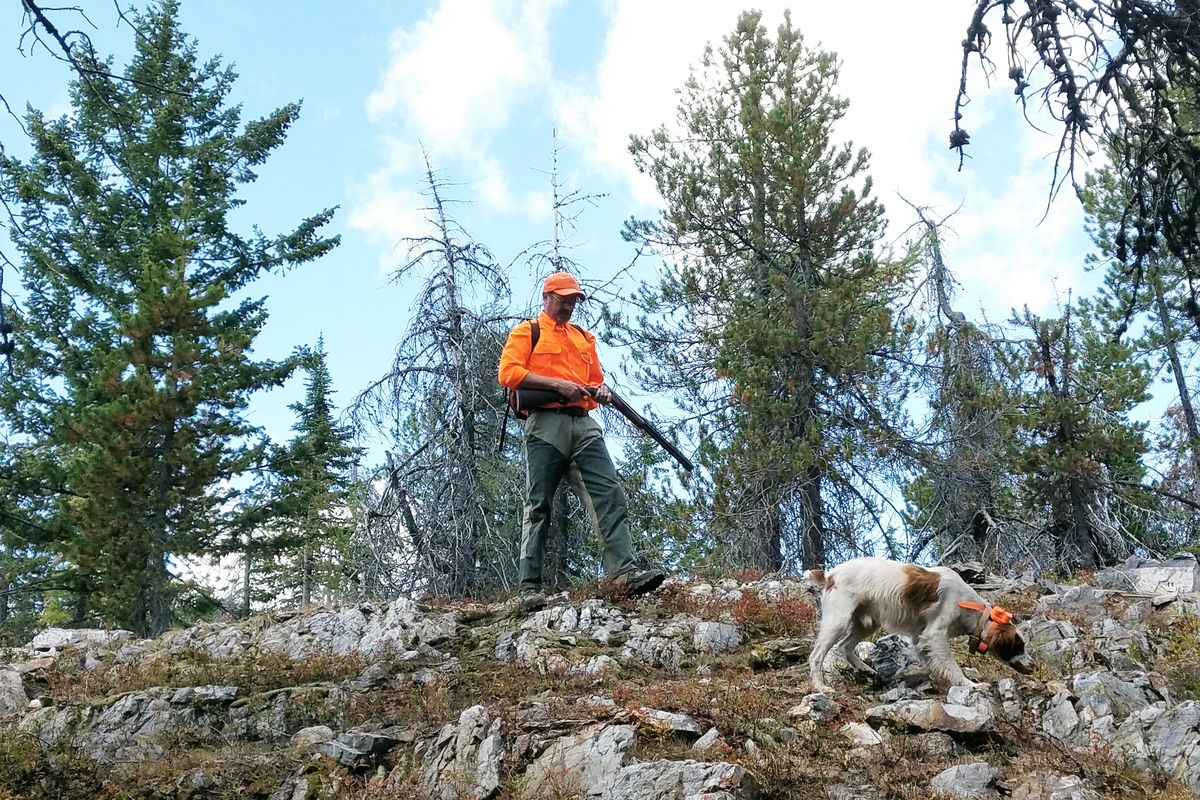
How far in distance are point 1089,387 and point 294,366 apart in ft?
47.6

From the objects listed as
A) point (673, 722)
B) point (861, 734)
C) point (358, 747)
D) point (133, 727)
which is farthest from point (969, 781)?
point (133, 727)

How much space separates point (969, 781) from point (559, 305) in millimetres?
4979

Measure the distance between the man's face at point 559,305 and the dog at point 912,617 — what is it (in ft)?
10.4

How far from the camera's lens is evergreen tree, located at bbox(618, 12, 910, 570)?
635 inches

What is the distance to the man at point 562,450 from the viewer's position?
28.9 ft

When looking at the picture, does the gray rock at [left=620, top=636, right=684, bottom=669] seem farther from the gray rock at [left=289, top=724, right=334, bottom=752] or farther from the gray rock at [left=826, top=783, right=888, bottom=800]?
the gray rock at [left=826, top=783, right=888, bottom=800]

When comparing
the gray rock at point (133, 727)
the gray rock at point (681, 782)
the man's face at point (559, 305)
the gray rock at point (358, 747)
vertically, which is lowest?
the gray rock at point (681, 782)

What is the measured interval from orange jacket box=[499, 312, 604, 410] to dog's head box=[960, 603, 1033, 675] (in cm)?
359

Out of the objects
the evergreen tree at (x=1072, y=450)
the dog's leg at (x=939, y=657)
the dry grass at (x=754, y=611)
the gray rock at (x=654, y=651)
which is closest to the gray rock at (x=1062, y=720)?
the dog's leg at (x=939, y=657)

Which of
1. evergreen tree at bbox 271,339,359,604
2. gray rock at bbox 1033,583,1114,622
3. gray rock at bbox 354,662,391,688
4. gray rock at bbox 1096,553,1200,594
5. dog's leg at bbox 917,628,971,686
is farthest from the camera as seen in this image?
evergreen tree at bbox 271,339,359,604

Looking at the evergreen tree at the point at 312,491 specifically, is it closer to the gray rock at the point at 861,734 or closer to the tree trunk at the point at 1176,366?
the gray rock at the point at 861,734

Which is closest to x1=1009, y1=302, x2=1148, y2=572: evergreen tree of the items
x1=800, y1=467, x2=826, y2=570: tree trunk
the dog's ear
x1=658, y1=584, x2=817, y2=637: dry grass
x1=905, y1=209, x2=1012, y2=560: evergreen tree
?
x1=905, y1=209, x2=1012, y2=560: evergreen tree

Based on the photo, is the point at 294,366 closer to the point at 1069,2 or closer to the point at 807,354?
the point at 807,354

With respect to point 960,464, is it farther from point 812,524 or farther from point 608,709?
point 608,709
